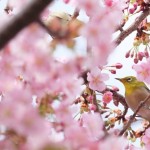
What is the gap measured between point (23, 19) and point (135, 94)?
3.69 metres

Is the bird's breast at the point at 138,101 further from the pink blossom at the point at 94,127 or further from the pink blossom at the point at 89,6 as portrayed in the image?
the pink blossom at the point at 89,6

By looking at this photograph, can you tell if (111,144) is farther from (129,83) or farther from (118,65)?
(129,83)

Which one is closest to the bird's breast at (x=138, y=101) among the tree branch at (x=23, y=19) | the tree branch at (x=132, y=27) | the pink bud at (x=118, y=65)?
the tree branch at (x=132, y=27)

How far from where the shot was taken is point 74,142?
130cm

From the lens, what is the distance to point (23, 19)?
0.91m

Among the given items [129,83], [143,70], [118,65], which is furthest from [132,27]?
[129,83]

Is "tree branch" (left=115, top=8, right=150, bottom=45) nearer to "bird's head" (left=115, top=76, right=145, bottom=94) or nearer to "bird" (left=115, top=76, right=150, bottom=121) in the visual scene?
"bird" (left=115, top=76, right=150, bottom=121)

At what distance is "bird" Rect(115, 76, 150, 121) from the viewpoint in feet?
13.6

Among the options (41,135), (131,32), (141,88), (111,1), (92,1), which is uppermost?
(92,1)

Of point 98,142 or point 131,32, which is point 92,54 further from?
point 131,32

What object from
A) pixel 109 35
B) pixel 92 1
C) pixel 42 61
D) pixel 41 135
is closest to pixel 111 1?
pixel 92 1

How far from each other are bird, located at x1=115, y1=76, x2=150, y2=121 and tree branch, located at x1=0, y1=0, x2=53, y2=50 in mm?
3222

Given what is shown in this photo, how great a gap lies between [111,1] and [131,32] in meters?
1.66

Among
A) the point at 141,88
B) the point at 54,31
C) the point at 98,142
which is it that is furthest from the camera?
the point at 141,88
